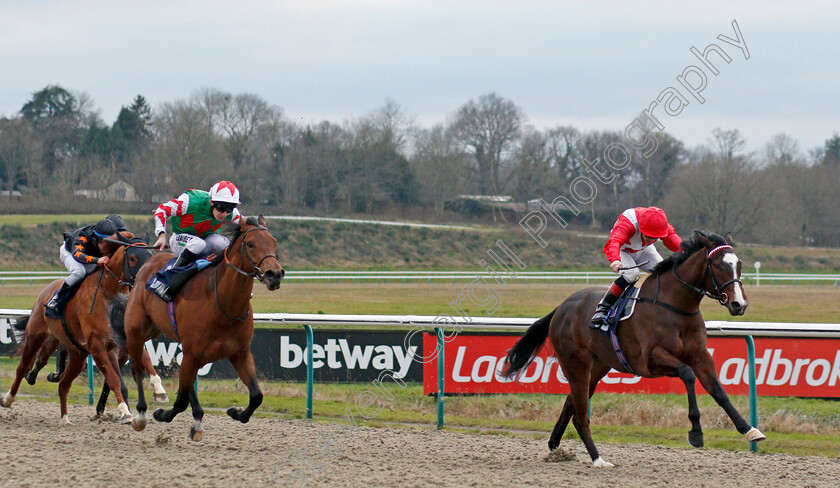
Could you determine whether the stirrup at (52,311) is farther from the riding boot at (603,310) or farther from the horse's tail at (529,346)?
the riding boot at (603,310)

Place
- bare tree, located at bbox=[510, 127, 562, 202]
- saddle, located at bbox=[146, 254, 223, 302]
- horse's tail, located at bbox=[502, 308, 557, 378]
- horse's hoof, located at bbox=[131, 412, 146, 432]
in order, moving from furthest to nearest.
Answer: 1. bare tree, located at bbox=[510, 127, 562, 202]
2. horse's tail, located at bbox=[502, 308, 557, 378]
3. horse's hoof, located at bbox=[131, 412, 146, 432]
4. saddle, located at bbox=[146, 254, 223, 302]

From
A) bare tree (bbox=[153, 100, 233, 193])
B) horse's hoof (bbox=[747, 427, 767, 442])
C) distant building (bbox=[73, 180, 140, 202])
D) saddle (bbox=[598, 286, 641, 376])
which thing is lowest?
horse's hoof (bbox=[747, 427, 767, 442])

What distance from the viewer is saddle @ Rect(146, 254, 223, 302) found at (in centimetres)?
629

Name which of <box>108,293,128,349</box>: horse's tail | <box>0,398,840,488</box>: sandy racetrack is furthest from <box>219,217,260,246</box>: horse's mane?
<box>108,293,128,349</box>: horse's tail

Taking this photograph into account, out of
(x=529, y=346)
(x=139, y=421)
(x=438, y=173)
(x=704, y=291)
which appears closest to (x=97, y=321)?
(x=139, y=421)

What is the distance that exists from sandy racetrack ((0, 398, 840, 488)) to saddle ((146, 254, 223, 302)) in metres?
1.14

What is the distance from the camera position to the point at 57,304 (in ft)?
24.7

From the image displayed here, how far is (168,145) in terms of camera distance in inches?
1198

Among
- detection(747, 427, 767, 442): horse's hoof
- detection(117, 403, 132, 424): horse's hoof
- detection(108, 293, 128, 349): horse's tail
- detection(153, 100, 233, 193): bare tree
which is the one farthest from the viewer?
detection(153, 100, 233, 193): bare tree

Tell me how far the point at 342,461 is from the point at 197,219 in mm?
2256

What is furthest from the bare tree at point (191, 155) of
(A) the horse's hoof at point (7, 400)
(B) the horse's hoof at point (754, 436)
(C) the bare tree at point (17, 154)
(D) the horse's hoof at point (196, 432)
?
(B) the horse's hoof at point (754, 436)

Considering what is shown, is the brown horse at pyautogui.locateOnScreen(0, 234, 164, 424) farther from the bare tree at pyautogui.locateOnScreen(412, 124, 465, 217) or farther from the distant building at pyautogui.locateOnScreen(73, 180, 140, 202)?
the bare tree at pyautogui.locateOnScreen(412, 124, 465, 217)

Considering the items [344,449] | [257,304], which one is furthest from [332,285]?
[344,449]

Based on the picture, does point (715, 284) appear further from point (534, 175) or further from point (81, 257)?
point (534, 175)
